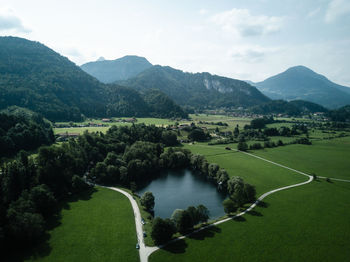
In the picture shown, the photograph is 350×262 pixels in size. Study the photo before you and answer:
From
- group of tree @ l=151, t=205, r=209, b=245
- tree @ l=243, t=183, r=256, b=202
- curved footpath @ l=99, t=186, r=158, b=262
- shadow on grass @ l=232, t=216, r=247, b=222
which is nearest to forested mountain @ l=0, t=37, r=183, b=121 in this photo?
curved footpath @ l=99, t=186, r=158, b=262

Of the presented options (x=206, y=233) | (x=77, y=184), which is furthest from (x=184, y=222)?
(x=77, y=184)

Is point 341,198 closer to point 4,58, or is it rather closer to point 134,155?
point 134,155

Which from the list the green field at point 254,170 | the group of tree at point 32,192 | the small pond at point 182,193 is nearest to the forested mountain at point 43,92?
the group of tree at point 32,192

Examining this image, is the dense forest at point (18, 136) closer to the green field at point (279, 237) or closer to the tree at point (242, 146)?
the green field at point (279, 237)

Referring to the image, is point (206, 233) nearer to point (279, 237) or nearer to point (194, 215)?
point (194, 215)

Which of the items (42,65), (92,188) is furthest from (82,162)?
(42,65)

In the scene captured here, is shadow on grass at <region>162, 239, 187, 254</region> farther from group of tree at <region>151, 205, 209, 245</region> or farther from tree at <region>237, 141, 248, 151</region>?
tree at <region>237, 141, 248, 151</region>
